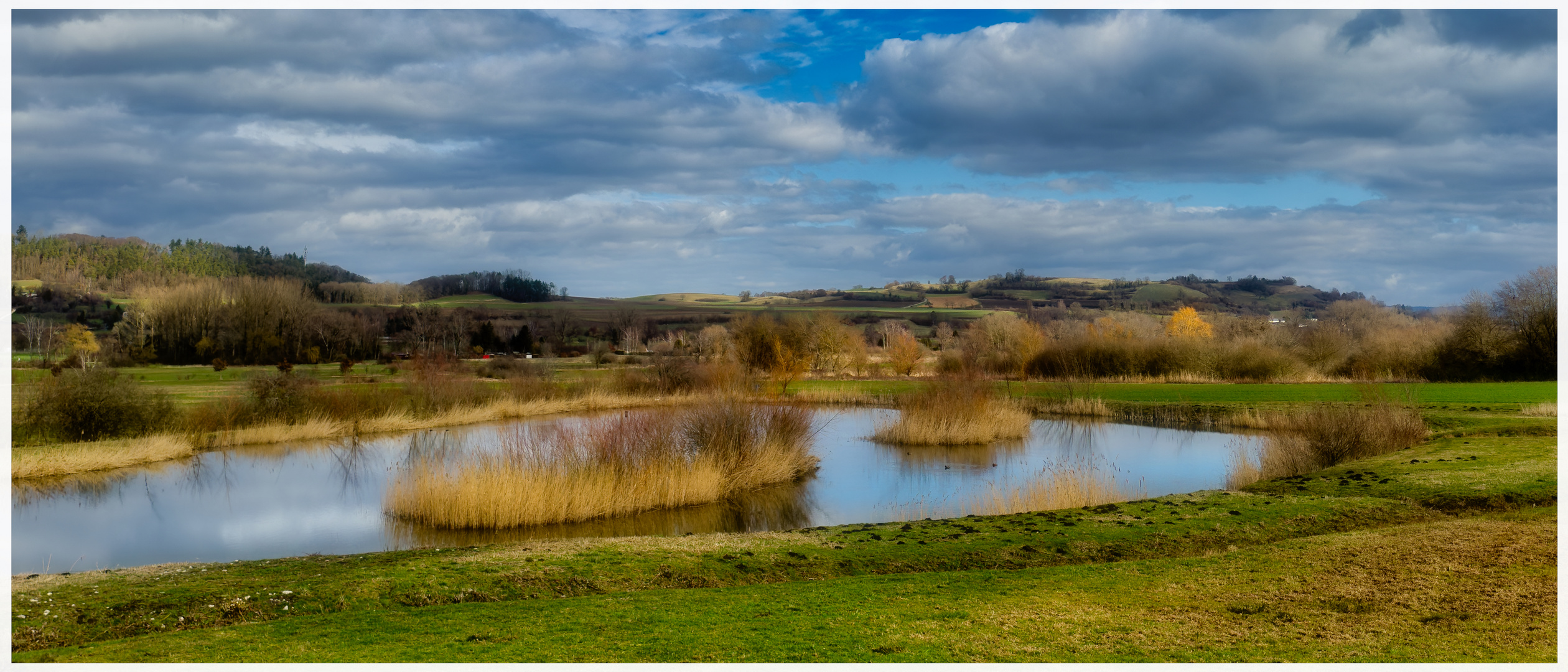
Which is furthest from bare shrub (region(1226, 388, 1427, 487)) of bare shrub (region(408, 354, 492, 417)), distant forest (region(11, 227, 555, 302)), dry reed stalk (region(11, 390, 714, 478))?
distant forest (region(11, 227, 555, 302))

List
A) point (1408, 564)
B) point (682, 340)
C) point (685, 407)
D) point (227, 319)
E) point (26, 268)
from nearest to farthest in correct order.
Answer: point (1408, 564)
point (685, 407)
point (682, 340)
point (227, 319)
point (26, 268)

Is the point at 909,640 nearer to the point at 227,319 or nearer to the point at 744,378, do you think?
the point at 744,378

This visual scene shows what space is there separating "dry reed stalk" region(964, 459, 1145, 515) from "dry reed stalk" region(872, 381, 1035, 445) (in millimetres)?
7689

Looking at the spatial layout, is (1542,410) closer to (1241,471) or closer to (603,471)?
(1241,471)

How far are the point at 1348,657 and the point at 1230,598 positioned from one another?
5.64 ft

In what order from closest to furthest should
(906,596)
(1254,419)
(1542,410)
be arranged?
(906,596) → (1542,410) → (1254,419)

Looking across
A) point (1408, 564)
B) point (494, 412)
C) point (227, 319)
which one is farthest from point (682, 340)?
point (1408, 564)

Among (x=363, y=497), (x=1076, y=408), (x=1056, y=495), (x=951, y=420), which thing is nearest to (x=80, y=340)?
(x=363, y=497)

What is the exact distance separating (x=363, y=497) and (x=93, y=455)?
8.24m

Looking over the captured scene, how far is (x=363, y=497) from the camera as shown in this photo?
19.3 metres

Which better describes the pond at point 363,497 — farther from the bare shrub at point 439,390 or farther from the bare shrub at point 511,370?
the bare shrub at point 511,370

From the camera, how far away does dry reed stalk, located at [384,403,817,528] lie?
16000 millimetres

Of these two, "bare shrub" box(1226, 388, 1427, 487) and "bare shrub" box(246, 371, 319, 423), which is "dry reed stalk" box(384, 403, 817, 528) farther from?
"bare shrub" box(246, 371, 319, 423)

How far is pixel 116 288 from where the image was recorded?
3757 inches
